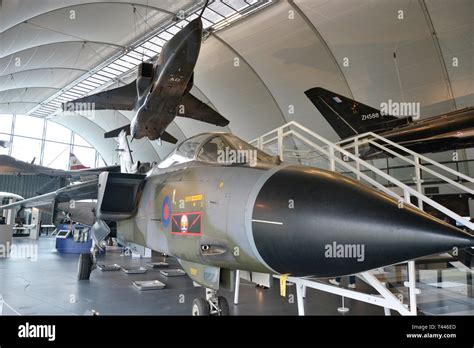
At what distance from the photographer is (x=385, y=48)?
14656 mm

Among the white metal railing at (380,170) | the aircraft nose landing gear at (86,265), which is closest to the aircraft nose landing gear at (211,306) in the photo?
the white metal railing at (380,170)

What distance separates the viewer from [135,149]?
33.8 m

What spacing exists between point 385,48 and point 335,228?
14.7m

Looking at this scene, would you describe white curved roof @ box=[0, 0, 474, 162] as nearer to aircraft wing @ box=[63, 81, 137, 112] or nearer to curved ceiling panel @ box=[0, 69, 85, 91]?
curved ceiling panel @ box=[0, 69, 85, 91]

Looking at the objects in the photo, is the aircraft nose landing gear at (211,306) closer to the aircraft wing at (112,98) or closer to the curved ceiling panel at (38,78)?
the aircraft wing at (112,98)

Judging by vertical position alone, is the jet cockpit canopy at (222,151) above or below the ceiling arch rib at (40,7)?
below

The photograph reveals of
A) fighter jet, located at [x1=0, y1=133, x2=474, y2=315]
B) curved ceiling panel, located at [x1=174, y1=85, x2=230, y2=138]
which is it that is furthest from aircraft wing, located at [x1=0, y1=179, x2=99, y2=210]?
curved ceiling panel, located at [x1=174, y1=85, x2=230, y2=138]

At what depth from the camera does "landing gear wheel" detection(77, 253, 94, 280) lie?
8.73 metres

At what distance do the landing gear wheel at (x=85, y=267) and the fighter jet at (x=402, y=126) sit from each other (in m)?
7.75

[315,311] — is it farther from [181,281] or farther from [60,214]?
[60,214]

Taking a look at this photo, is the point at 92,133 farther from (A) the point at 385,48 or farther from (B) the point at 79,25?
(A) the point at 385,48

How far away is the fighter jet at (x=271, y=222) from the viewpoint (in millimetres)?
2342

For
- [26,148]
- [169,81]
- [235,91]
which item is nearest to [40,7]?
[169,81]
